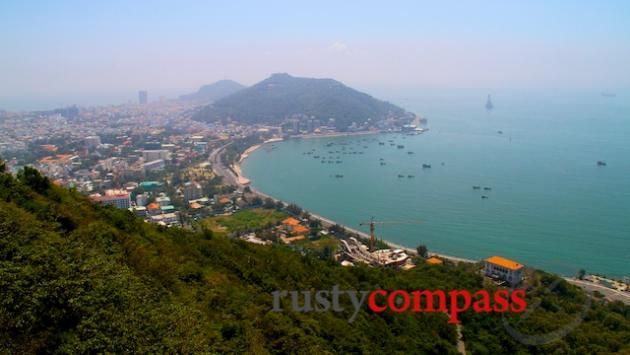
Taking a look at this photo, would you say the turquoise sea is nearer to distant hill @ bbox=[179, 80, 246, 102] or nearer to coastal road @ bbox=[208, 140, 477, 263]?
coastal road @ bbox=[208, 140, 477, 263]

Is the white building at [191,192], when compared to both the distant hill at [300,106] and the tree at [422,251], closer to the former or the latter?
the tree at [422,251]

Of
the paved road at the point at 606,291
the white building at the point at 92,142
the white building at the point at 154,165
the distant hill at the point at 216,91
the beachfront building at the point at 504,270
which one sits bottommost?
the paved road at the point at 606,291

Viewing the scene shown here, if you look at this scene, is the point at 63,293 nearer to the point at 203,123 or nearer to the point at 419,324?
the point at 419,324

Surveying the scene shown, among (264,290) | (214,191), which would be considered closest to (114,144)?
(214,191)

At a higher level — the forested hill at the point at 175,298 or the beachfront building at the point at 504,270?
the forested hill at the point at 175,298

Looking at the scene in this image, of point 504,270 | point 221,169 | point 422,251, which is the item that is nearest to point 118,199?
point 221,169

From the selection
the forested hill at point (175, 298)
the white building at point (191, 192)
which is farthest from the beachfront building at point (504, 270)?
the white building at point (191, 192)

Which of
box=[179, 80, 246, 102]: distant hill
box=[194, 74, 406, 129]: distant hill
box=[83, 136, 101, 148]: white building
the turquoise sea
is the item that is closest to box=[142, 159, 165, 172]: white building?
the turquoise sea
